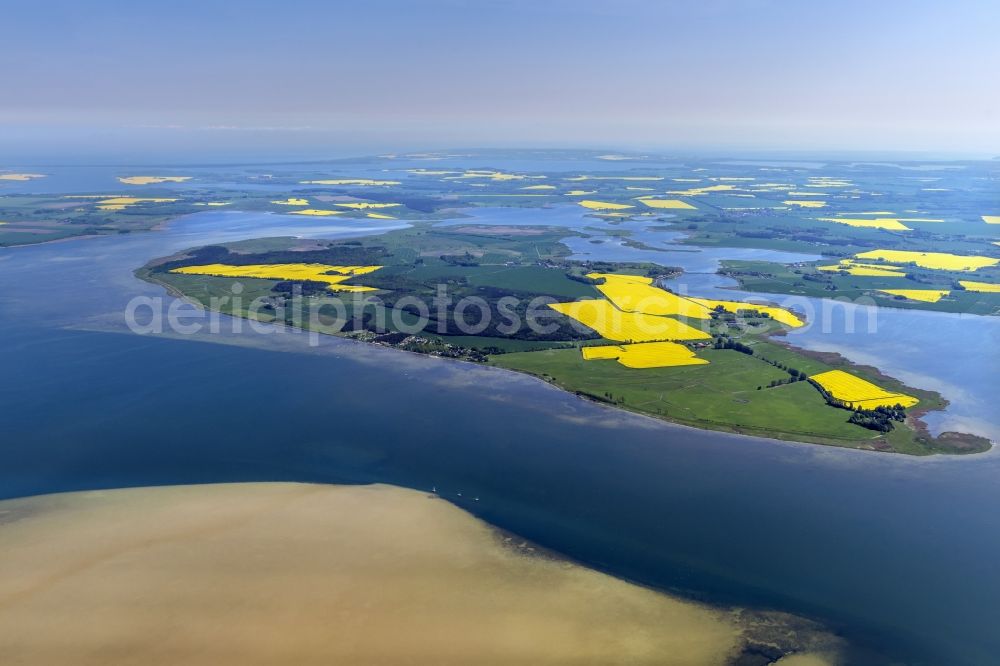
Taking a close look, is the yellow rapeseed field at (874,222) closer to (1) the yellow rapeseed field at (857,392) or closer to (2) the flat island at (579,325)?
(2) the flat island at (579,325)

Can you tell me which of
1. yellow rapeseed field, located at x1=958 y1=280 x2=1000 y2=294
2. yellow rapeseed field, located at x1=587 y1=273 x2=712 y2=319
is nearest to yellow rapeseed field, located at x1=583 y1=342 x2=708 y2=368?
yellow rapeseed field, located at x1=587 y1=273 x2=712 y2=319

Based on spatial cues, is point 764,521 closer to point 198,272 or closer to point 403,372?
point 403,372

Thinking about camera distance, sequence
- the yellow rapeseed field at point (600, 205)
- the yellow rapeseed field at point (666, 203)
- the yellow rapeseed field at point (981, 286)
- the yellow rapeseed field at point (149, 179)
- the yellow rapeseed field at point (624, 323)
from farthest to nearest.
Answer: the yellow rapeseed field at point (149, 179) → the yellow rapeseed field at point (666, 203) → the yellow rapeseed field at point (600, 205) → the yellow rapeseed field at point (981, 286) → the yellow rapeseed field at point (624, 323)

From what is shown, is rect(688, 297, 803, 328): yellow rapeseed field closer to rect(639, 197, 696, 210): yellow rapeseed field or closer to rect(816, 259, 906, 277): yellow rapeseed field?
rect(816, 259, 906, 277): yellow rapeseed field

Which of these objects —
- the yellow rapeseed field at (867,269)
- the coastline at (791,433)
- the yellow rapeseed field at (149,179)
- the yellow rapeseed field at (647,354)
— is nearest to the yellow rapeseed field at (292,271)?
the yellow rapeseed field at (647,354)

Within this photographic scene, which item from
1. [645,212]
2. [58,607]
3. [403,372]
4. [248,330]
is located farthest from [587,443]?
[645,212]
